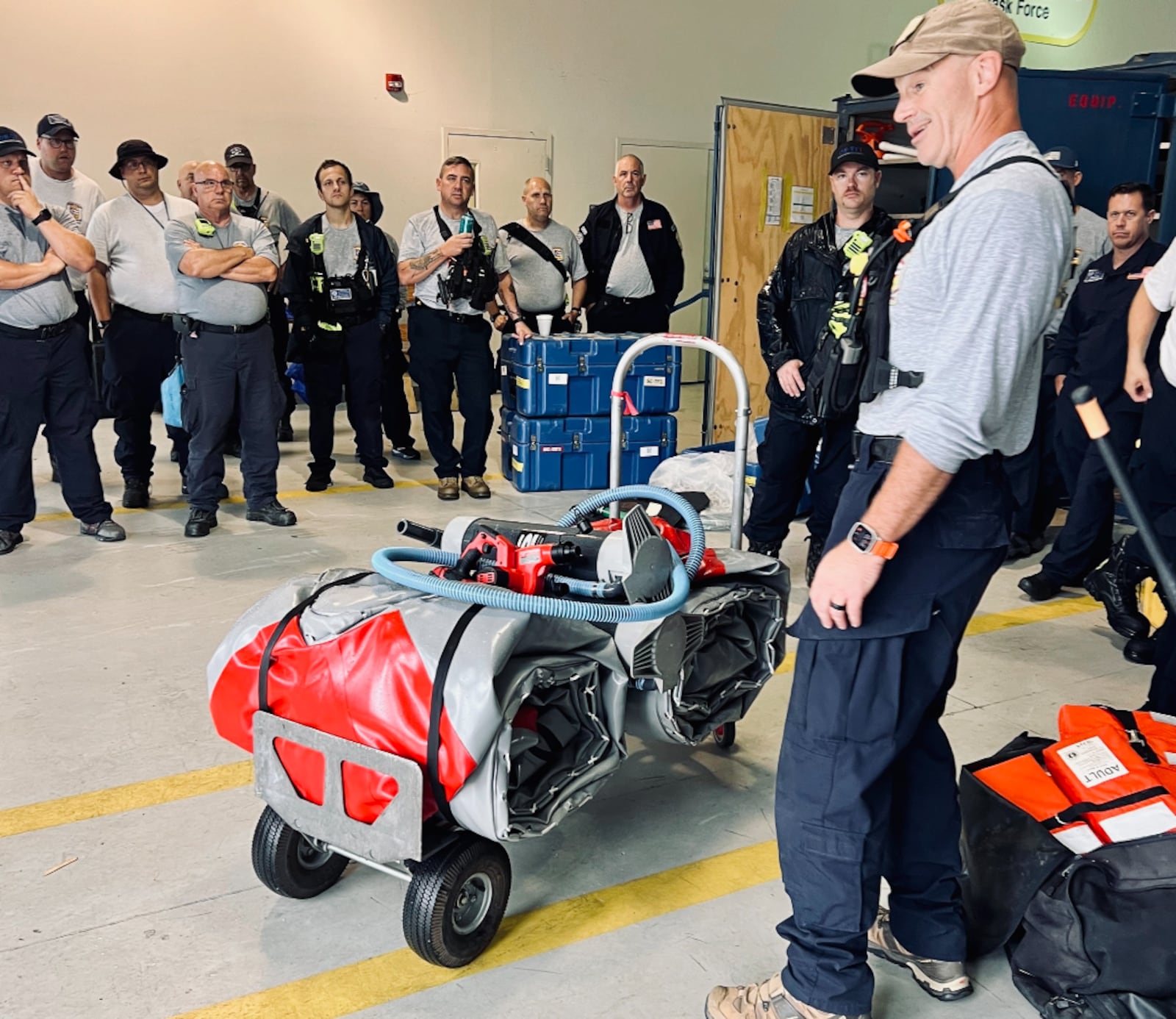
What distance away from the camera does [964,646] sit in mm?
4008

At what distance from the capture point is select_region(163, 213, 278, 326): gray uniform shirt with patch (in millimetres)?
5056

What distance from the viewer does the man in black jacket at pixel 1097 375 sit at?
4.42 meters

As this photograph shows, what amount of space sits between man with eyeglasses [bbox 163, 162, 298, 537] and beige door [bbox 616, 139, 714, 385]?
5.74 meters

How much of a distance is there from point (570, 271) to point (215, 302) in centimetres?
253

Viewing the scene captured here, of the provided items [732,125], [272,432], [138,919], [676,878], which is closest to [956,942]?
[676,878]

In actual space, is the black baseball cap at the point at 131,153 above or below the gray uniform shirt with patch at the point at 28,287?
above

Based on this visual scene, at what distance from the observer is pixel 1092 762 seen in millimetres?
2141

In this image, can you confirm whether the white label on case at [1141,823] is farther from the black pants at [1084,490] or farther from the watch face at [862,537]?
the black pants at [1084,490]

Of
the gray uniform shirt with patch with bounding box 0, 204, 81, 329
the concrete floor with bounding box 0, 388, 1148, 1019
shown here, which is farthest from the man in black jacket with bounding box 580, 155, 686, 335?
the concrete floor with bounding box 0, 388, 1148, 1019

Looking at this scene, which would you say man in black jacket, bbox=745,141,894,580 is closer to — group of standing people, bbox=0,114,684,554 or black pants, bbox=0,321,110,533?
group of standing people, bbox=0,114,684,554

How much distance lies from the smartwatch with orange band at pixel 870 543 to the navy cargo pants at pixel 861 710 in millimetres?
64

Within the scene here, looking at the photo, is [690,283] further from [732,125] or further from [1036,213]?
[1036,213]

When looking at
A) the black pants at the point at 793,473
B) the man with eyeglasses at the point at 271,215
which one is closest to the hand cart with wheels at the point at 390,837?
the black pants at the point at 793,473

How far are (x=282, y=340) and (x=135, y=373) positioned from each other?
7.21 feet
